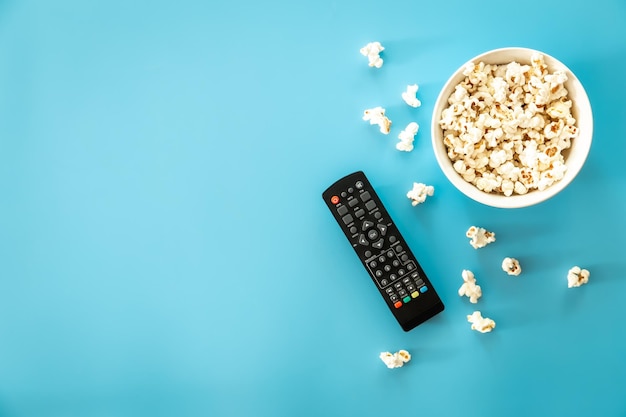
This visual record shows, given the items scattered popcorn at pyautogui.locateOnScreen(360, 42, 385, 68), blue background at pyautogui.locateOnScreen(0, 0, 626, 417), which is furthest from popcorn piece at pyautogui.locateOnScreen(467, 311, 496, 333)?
scattered popcorn at pyautogui.locateOnScreen(360, 42, 385, 68)

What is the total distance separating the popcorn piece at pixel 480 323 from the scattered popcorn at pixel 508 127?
Result: 0.70 ft

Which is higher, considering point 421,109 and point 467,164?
point 421,109

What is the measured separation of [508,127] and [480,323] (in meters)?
0.31

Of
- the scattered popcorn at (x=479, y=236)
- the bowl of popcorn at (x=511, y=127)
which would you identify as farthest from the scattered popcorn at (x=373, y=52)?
the scattered popcorn at (x=479, y=236)

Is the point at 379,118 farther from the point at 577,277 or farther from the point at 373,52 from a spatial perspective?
the point at 577,277

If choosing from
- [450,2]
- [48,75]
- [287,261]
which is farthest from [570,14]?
[48,75]

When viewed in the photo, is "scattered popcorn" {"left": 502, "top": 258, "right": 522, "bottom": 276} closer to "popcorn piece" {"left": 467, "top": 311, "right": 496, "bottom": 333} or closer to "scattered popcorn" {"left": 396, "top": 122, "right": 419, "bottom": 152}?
"popcorn piece" {"left": 467, "top": 311, "right": 496, "bottom": 333}

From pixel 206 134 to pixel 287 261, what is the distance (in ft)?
0.83

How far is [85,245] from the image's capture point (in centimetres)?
112

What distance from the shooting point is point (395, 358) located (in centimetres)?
104

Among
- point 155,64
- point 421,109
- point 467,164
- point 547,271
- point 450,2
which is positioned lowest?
point 547,271

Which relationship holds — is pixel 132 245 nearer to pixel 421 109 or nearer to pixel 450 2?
pixel 421 109

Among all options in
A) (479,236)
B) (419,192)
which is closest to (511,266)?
(479,236)

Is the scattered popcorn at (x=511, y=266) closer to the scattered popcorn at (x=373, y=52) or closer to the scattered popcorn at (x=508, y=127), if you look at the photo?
the scattered popcorn at (x=508, y=127)
